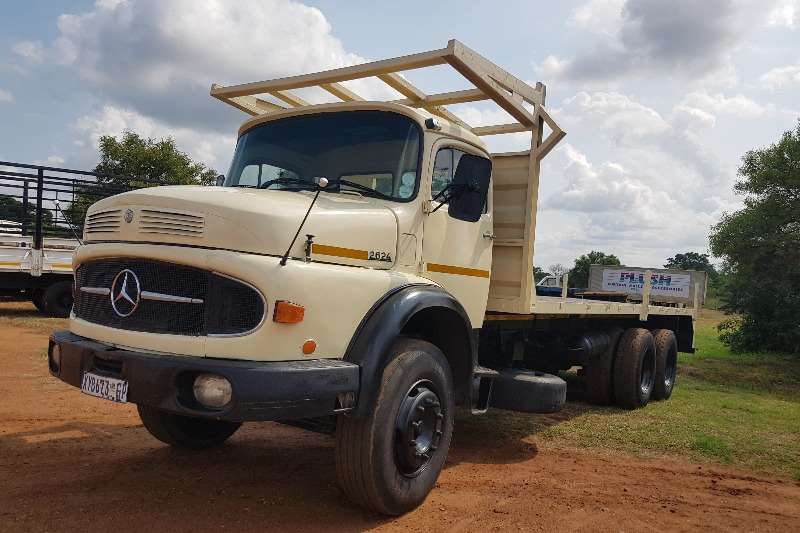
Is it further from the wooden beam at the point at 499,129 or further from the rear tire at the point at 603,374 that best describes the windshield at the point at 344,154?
the rear tire at the point at 603,374

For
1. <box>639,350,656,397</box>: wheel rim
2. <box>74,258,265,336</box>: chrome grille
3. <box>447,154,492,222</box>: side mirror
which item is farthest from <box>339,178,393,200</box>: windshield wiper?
<box>639,350,656,397</box>: wheel rim

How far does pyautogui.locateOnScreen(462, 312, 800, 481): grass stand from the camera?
592 cm

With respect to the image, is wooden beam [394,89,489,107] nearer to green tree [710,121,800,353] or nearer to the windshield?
the windshield

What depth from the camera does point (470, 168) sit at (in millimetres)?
4375

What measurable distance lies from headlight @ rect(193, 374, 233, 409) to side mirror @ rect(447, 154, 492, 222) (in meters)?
2.06

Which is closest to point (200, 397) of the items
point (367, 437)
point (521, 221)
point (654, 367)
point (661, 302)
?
point (367, 437)

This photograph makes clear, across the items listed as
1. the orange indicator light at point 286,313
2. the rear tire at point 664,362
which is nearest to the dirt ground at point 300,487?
the orange indicator light at point 286,313

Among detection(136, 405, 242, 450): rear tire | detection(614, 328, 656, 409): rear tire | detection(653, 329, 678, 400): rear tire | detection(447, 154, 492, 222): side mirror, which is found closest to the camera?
detection(447, 154, 492, 222): side mirror

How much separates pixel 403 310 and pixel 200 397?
1.23 metres

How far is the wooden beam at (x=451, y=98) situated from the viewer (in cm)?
577

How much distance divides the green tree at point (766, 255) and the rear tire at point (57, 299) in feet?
55.2

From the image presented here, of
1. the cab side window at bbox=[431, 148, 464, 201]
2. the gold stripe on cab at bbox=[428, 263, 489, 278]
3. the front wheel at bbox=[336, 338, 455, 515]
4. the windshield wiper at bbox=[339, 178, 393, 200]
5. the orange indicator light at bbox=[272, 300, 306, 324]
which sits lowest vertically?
the front wheel at bbox=[336, 338, 455, 515]

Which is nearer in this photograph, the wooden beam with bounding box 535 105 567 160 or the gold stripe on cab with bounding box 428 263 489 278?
the gold stripe on cab with bounding box 428 263 489 278

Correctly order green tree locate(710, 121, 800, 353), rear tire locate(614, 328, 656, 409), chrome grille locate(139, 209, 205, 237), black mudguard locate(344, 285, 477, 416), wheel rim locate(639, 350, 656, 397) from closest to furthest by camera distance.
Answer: chrome grille locate(139, 209, 205, 237)
black mudguard locate(344, 285, 477, 416)
rear tire locate(614, 328, 656, 409)
wheel rim locate(639, 350, 656, 397)
green tree locate(710, 121, 800, 353)
